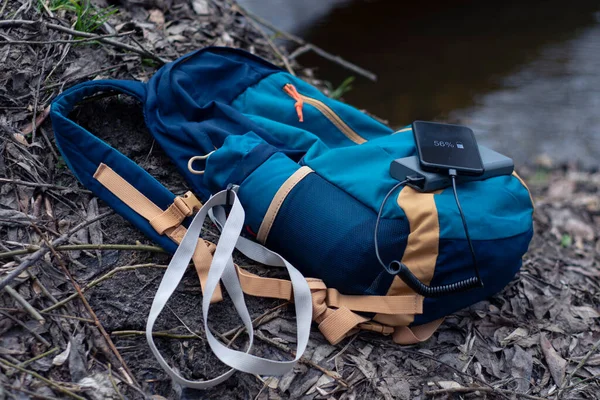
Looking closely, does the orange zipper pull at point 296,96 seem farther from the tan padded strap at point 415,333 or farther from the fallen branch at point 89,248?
the tan padded strap at point 415,333

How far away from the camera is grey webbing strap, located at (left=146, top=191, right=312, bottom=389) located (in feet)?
4.36

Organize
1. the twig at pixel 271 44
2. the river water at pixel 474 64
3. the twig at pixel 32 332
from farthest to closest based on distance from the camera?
the river water at pixel 474 64, the twig at pixel 271 44, the twig at pixel 32 332

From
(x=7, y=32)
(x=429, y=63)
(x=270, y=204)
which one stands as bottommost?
(x=429, y=63)

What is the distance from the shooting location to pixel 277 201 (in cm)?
154

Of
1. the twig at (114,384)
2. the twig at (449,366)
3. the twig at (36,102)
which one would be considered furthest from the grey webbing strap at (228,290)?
the twig at (36,102)

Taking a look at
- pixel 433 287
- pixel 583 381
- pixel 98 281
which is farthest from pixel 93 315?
pixel 583 381

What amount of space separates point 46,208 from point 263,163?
675mm

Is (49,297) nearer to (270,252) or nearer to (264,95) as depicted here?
(270,252)

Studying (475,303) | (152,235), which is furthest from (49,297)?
(475,303)

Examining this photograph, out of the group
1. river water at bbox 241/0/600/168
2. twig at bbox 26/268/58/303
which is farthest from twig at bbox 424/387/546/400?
river water at bbox 241/0/600/168

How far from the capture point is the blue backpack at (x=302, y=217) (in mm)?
1482

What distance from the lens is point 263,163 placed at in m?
1.62

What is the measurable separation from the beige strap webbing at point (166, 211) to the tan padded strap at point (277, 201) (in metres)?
0.17

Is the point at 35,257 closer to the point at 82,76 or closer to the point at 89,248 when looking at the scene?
the point at 89,248
